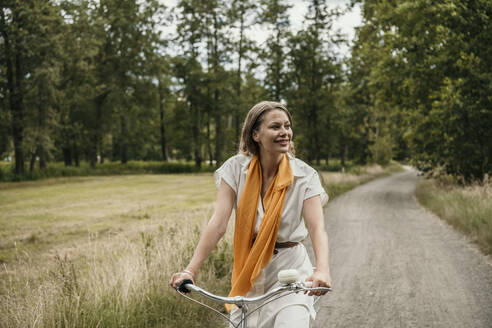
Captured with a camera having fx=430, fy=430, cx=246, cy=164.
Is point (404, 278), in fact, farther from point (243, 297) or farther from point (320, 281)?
point (243, 297)

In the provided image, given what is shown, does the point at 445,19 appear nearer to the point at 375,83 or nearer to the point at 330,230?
the point at 375,83

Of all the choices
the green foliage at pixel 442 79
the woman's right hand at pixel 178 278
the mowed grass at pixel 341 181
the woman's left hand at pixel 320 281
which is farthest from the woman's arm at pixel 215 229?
the mowed grass at pixel 341 181

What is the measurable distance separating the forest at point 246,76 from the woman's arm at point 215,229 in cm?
837

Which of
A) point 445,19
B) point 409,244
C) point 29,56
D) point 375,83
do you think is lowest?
point 409,244

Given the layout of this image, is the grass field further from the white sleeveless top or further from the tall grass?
the white sleeveless top

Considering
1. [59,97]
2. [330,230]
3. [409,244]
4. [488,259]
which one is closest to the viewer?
[488,259]

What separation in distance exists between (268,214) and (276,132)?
0.48 meters

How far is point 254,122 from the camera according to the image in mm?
2604

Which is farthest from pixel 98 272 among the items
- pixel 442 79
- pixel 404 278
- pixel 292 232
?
pixel 442 79

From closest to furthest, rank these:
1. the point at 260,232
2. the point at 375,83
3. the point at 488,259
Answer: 1. the point at 260,232
2. the point at 488,259
3. the point at 375,83

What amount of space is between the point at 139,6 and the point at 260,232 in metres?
41.6

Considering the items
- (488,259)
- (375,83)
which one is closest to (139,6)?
(375,83)

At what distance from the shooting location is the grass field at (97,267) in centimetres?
399

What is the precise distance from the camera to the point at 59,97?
2900cm
